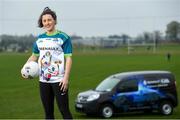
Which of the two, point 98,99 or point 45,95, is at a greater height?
point 45,95

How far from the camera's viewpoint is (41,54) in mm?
8031

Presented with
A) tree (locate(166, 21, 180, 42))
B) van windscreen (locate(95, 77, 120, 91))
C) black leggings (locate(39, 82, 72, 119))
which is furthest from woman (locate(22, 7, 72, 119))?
tree (locate(166, 21, 180, 42))

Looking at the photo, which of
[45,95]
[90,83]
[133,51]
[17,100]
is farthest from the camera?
[133,51]

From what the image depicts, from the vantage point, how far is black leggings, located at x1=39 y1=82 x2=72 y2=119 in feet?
25.8

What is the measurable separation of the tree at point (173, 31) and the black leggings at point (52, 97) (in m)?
97.2

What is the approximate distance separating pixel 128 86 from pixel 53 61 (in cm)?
1395

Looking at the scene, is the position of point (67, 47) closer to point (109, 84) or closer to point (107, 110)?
point (107, 110)

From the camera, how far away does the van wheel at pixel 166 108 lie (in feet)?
73.3

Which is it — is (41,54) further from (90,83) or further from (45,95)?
(90,83)

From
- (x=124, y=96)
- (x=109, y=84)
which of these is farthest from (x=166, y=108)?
(x=109, y=84)

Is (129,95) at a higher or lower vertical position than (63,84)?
lower

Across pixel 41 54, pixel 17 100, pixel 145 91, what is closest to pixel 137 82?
pixel 145 91

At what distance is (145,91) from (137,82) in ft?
1.48

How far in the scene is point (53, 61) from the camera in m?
7.95
